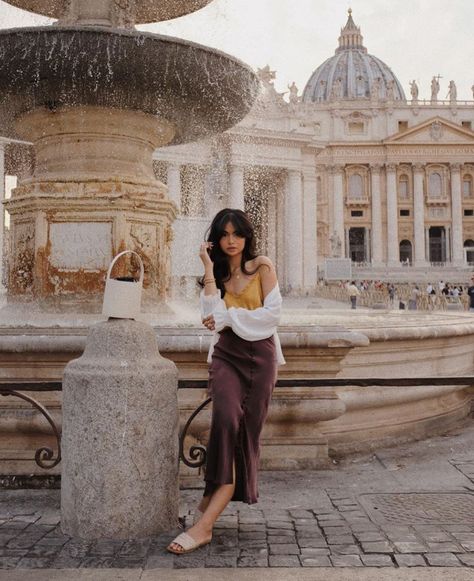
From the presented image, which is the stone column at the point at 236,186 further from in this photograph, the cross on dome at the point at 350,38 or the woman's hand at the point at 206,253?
the cross on dome at the point at 350,38

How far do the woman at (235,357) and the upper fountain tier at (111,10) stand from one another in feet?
15.1

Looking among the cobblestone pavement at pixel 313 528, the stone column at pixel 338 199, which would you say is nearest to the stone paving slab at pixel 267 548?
the cobblestone pavement at pixel 313 528

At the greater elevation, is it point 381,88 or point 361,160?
point 381,88

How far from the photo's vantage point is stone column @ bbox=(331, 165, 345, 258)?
77.2 m

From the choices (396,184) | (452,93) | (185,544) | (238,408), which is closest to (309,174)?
(396,184)

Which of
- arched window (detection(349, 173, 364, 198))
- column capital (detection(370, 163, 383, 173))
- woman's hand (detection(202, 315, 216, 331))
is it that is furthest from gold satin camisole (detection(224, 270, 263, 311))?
arched window (detection(349, 173, 364, 198))

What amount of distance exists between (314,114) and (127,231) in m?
74.8

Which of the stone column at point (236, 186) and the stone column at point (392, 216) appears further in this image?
the stone column at point (392, 216)

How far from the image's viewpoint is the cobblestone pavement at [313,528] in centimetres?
305

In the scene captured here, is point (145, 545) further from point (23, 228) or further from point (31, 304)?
point (23, 228)

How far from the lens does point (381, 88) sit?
338ft

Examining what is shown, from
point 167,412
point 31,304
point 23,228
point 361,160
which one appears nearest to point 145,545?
point 167,412

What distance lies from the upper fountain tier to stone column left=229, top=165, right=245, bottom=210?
3826cm

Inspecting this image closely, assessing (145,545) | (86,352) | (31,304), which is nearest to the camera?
(145,545)
